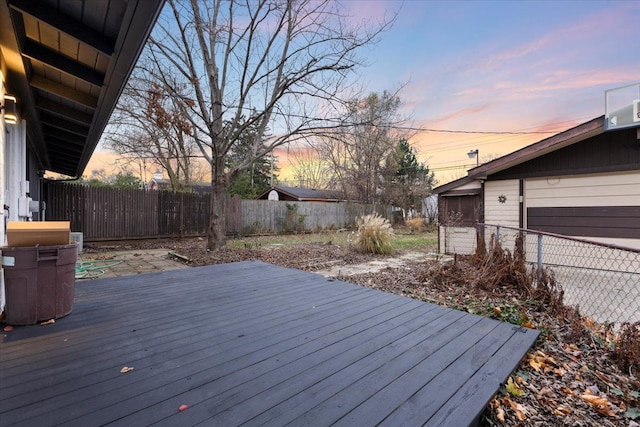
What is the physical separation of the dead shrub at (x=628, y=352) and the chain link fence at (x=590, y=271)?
5.02 feet

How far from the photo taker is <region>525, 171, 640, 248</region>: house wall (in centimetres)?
550

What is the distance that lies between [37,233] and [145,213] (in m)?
7.61

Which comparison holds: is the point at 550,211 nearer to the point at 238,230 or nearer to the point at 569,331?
the point at 569,331

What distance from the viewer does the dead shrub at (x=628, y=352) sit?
214 cm

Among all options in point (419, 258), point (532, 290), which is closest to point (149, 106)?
point (419, 258)

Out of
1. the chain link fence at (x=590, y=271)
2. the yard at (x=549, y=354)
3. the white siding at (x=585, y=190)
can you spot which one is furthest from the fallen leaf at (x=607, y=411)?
the white siding at (x=585, y=190)

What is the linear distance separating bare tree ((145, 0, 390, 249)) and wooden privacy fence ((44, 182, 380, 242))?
3.36m

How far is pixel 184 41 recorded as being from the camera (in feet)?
21.7

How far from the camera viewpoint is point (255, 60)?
7.32 metres

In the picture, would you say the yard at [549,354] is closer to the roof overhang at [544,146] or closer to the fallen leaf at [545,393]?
the fallen leaf at [545,393]

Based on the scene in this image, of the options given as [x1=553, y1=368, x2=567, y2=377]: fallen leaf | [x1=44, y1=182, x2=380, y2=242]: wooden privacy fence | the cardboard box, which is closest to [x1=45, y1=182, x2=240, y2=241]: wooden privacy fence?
[x1=44, y1=182, x2=380, y2=242]: wooden privacy fence

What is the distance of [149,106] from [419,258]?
7695 millimetres

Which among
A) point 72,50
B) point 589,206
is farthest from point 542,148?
point 72,50

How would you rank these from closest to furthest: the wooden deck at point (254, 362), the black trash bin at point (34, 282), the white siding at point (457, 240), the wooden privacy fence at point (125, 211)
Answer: the wooden deck at point (254, 362) → the black trash bin at point (34, 282) → the white siding at point (457, 240) → the wooden privacy fence at point (125, 211)
